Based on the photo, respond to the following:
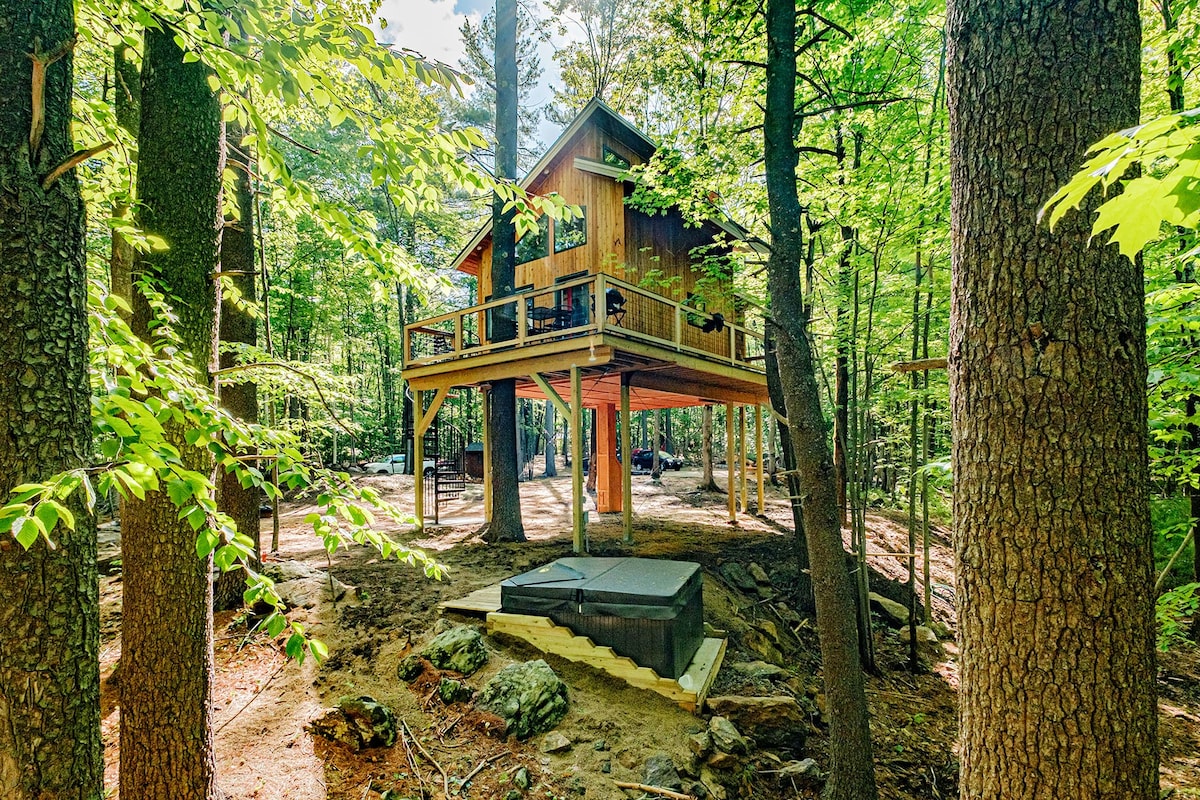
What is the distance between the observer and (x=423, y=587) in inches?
236

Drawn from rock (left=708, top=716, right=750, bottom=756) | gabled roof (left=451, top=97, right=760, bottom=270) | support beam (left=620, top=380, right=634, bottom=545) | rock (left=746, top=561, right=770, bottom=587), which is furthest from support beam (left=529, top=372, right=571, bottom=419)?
rock (left=708, top=716, right=750, bottom=756)

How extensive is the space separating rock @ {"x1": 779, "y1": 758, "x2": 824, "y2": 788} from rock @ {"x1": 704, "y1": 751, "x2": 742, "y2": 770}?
506 mm

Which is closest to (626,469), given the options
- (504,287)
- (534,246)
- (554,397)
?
(554,397)

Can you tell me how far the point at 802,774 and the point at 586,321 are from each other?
26.6 feet

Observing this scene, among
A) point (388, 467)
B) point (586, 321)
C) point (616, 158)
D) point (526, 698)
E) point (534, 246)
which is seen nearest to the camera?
point (526, 698)

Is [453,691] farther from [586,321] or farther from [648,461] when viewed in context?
[648,461]

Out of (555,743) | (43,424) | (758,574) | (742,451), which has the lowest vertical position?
(758,574)

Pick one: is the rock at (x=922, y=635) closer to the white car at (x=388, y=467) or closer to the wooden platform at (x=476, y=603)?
the wooden platform at (x=476, y=603)

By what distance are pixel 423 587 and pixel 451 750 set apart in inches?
105

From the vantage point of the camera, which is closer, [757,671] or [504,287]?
[757,671]

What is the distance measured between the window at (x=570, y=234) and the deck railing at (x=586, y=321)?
93cm

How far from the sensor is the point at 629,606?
441 centimetres

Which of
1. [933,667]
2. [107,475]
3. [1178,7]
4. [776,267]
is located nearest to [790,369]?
[776,267]

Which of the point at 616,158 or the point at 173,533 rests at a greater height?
the point at 616,158
